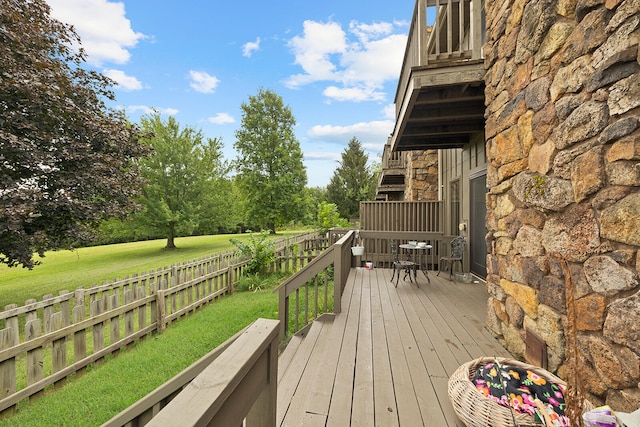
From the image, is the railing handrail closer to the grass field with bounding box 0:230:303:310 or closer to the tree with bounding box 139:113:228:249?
the grass field with bounding box 0:230:303:310

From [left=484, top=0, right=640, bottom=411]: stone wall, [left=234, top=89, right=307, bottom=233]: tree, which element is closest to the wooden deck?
[left=484, top=0, right=640, bottom=411]: stone wall

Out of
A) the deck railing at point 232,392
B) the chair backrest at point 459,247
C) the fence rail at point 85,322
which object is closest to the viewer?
the deck railing at point 232,392

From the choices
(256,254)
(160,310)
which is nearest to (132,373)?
(160,310)

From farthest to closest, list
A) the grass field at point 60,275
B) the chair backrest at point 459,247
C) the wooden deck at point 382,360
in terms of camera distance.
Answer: the grass field at point 60,275 → the chair backrest at point 459,247 → the wooden deck at point 382,360

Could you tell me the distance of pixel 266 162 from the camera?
21.8 m

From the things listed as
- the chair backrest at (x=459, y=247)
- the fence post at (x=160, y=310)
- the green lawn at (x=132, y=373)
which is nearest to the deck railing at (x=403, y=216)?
the chair backrest at (x=459, y=247)

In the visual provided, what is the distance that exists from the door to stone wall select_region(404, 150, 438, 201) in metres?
3.01

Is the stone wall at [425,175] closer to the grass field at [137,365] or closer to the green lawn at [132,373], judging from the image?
the grass field at [137,365]

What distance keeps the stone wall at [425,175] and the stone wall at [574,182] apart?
5.51 meters

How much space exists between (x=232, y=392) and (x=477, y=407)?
1.49 metres

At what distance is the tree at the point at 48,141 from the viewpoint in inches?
192

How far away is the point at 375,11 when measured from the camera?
986cm

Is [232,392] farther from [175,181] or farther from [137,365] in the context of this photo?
[175,181]

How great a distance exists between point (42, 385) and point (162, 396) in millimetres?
2690
